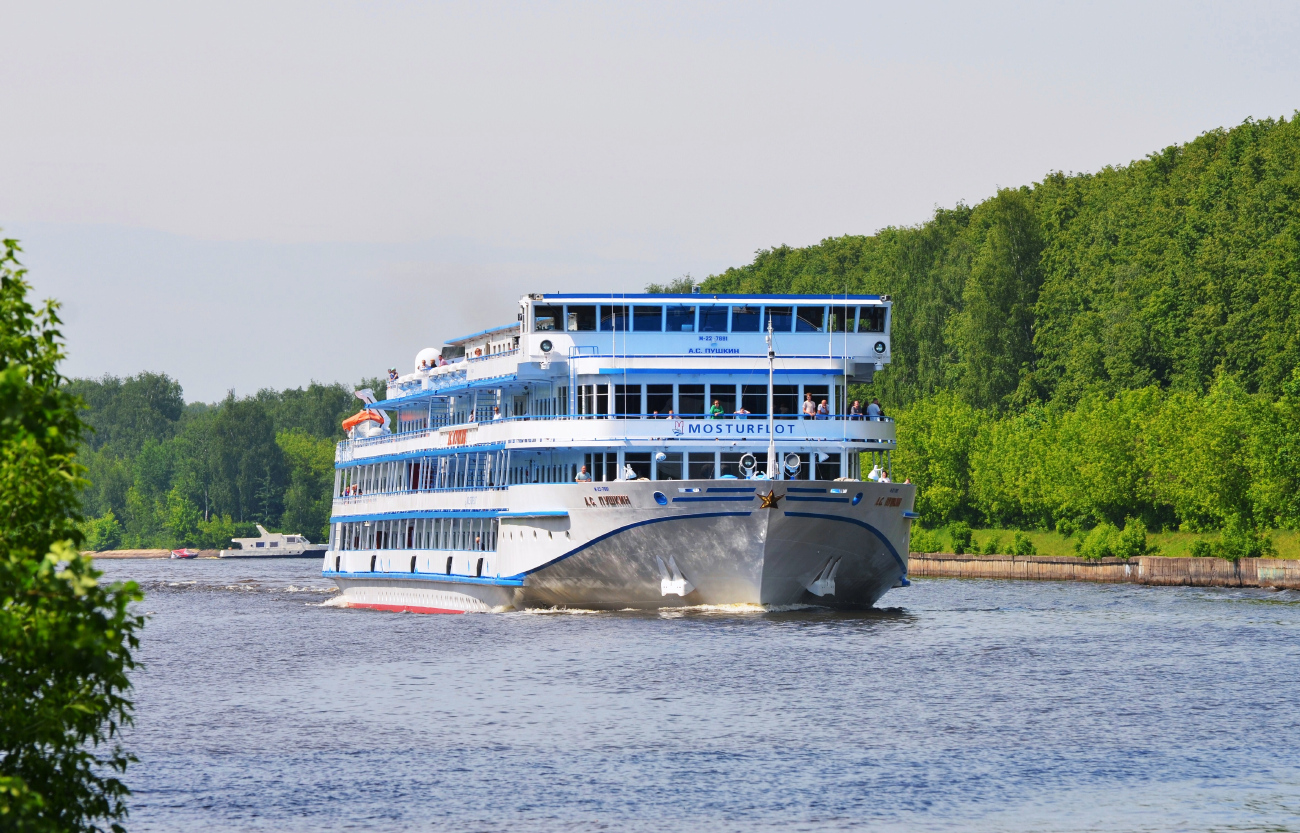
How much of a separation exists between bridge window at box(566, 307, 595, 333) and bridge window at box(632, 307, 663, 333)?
1567mm

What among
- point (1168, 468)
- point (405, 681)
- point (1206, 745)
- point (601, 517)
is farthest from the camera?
point (1168, 468)

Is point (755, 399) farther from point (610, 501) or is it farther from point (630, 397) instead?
point (610, 501)

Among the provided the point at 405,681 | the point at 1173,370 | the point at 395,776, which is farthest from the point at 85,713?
the point at 1173,370

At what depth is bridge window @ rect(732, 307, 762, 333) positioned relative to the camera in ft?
191

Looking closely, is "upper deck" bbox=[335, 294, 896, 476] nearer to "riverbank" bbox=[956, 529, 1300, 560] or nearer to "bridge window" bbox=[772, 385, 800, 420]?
"bridge window" bbox=[772, 385, 800, 420]

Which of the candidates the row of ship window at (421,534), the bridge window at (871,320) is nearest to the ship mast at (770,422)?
the bridge window at (871,320)

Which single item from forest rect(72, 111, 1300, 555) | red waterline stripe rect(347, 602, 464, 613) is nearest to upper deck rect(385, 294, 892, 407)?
red waterline stripe rect(347, 602, 464, 613)

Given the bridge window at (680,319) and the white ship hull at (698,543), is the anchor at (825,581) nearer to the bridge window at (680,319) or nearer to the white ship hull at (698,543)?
the white ship hull at (698,543)

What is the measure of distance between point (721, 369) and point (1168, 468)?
50.1 metres

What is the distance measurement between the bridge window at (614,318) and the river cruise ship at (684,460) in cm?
8

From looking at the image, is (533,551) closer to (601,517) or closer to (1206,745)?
(601,517)

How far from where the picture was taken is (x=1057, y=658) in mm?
47344

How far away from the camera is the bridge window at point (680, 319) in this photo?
191 feet

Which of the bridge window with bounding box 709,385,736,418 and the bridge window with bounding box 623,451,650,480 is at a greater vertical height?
the bridge window with bounding box 709,385,736,418
